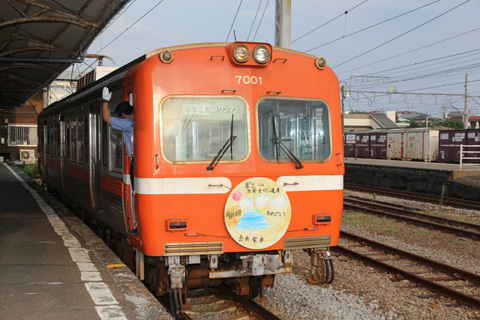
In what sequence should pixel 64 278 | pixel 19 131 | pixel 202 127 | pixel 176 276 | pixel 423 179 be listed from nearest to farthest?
pixel 176 276 → pixel 202 127 → pixel 64 278 → pixel 423 179 → pixel 19 131

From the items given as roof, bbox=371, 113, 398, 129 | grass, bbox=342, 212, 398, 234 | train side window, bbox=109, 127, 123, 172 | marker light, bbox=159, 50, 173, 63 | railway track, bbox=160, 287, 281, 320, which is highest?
roof, bbox=371, 113, 398, 129

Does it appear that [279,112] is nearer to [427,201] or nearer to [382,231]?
[382,231]

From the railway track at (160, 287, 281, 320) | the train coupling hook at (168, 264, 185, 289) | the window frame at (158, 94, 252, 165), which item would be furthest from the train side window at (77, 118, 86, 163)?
the train coupling hook at (168, 264, 185, 289)

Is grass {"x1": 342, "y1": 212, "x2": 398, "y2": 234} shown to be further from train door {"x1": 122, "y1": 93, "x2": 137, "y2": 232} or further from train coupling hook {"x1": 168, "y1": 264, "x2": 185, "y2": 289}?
train coupling hook {"x1": 168, "y1": 264, "x2": 185, "y2": 289}

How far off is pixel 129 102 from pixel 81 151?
3402 mm

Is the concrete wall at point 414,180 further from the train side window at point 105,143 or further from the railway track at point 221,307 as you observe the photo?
the train side window at point 105,143

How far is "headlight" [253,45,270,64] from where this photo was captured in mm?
5879

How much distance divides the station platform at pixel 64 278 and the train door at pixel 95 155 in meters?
0.71

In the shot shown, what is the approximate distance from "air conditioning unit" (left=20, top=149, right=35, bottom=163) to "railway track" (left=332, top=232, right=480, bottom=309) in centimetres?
3666

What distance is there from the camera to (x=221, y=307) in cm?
646

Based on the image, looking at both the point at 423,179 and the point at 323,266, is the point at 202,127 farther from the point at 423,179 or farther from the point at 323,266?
the point at 423,179

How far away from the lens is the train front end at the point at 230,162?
18.2ft

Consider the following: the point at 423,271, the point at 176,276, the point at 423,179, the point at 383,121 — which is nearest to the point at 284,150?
the point at 176,276

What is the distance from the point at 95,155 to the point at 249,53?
11.0ft
